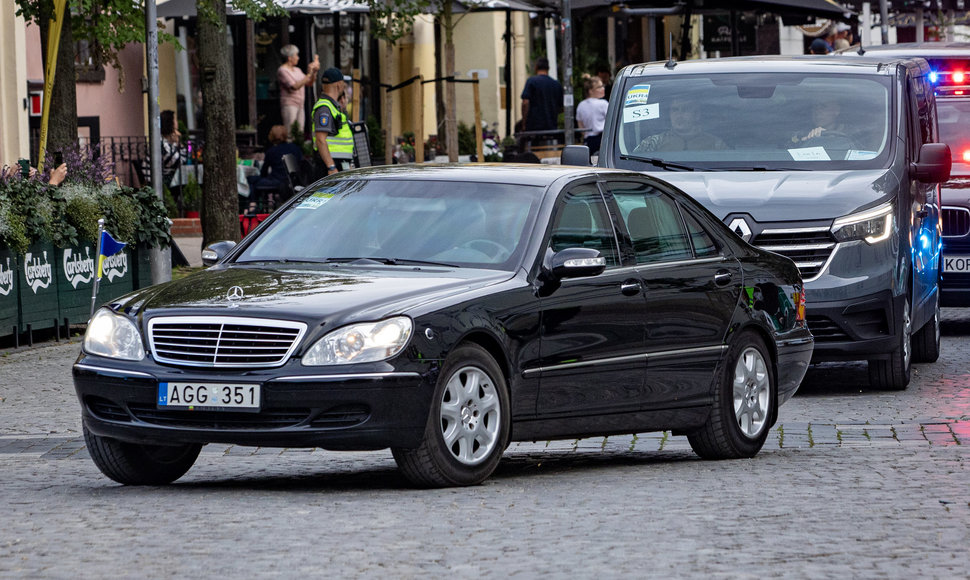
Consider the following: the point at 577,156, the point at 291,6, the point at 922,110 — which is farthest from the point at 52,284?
the point at 291,6

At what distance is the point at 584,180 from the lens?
31.2ft

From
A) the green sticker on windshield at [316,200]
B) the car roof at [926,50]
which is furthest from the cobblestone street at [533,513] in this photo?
the car roof at [926,50]

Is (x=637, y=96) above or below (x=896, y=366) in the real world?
above

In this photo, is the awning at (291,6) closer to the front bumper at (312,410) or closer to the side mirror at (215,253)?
the side mirror at (215,253)

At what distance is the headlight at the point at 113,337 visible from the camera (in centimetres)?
826

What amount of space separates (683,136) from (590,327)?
494 centimetres

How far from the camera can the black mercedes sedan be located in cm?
793

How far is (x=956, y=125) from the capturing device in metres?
17.1

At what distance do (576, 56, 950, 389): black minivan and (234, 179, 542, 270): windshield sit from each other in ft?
11.8

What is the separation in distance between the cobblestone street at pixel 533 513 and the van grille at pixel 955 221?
5259 millimetres

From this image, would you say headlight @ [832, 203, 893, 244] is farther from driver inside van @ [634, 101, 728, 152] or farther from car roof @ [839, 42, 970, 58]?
car roof @ [839, 42, 970, 58]

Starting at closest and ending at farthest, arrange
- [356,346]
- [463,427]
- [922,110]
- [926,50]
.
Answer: [356,346], [463,427], [922,110], [926,50]

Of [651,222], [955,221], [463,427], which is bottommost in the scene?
[463,427]

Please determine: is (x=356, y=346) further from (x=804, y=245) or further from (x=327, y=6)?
(x=327, y=6)
